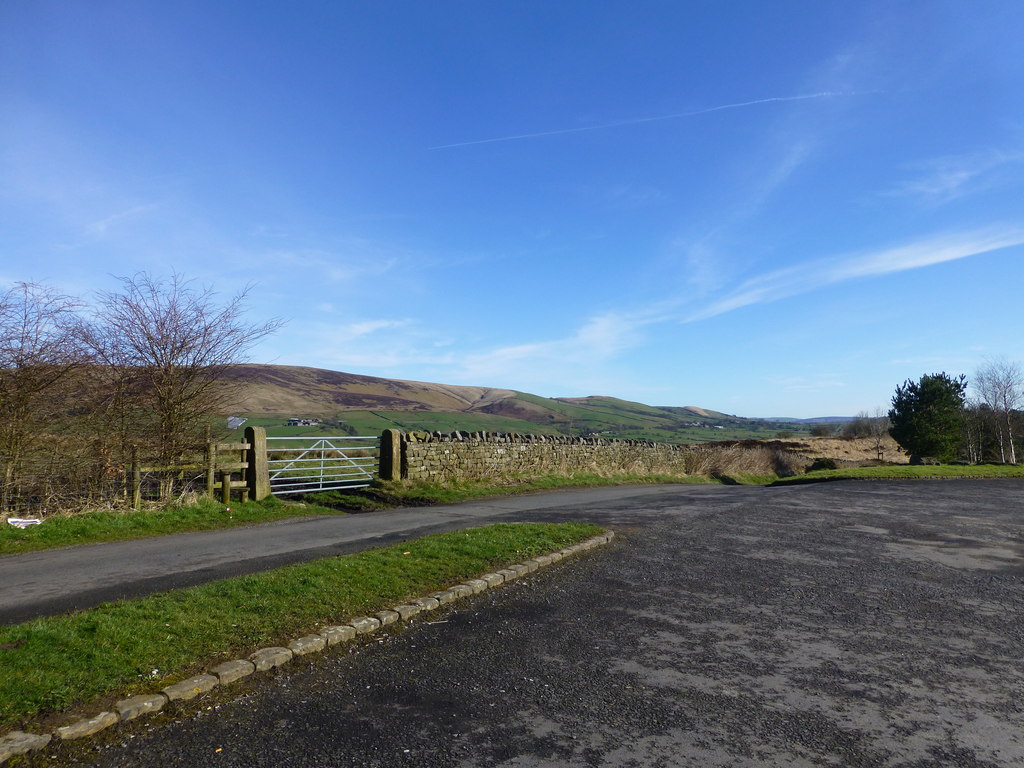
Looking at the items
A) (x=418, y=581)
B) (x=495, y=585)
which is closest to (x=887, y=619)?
(x=495, y=585)

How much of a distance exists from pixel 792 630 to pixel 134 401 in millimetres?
11661

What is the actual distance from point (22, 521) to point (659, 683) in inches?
403

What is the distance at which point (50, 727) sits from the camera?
3525 millimetres

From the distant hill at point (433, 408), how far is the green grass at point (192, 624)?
8.10m

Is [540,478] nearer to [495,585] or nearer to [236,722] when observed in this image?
[495,585]

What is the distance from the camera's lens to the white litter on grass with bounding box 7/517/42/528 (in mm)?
9672

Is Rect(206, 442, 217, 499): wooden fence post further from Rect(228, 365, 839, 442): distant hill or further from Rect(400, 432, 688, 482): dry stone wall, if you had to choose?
Rect(400, 432, 688, 482): dry stone wall

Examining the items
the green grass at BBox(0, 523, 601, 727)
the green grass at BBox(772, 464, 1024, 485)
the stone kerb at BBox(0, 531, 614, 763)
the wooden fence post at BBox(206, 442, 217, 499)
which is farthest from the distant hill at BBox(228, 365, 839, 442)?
the green grass at BBox(772, 464, 1024, 485)

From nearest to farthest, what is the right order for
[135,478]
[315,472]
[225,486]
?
[135,478] < [225,486] < [315,472]

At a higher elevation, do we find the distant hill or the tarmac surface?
the distant hill

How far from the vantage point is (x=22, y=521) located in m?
9.82

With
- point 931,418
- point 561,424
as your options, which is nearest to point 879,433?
point 931,418

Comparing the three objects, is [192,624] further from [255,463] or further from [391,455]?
[391,455]

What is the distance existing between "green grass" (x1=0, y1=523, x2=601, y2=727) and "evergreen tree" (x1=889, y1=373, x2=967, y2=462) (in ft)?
132
